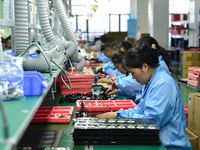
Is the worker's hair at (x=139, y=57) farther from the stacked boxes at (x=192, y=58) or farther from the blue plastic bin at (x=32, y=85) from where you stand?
the stacked boxes at (x=192, y=58)

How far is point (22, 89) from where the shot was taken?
61.1 inches

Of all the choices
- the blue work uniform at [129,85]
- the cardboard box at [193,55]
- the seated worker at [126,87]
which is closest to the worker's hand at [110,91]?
the seated worker at [126,87]

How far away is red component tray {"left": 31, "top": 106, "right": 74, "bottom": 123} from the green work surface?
1.06 meters

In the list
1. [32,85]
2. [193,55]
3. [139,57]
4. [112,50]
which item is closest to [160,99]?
[139,57]

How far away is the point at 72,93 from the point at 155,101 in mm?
1774

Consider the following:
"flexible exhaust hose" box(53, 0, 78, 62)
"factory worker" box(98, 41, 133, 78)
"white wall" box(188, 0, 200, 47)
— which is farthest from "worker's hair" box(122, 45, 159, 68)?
"white wall" box(188, 0, 200, 47)

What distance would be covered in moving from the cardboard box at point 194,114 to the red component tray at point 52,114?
1692 mm

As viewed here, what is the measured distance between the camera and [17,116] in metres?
1.18

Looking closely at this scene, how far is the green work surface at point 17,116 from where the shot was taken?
91 centimetres

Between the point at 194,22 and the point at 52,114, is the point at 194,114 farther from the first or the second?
the point at 194,22

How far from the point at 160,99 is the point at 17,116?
4.18ft

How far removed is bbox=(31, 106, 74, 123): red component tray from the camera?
2652 millimetres

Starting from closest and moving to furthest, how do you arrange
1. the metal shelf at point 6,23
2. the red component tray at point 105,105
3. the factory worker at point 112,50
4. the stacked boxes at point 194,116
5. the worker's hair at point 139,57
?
the worker's hair at point 139,57 < the metal shelf at point 6,23 < the red component tray at point 105,105 < the stacked boxes at point 194,116 < the factory worker at point 112,50

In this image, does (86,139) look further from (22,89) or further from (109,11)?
(109,11)
